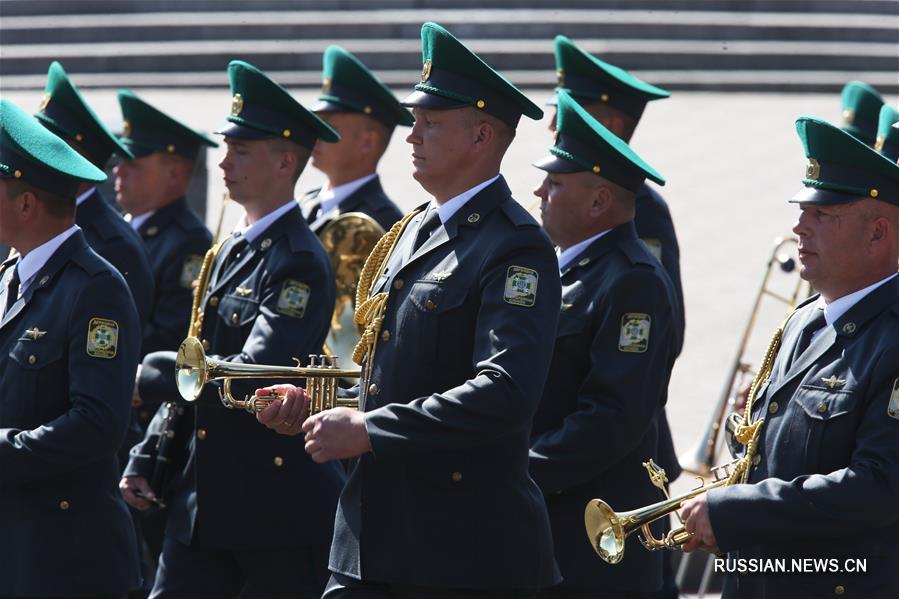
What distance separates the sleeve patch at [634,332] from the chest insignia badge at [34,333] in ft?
6.35

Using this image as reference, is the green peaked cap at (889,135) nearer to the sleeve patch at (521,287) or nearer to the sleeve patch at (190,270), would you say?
the sleeve patch at (521,287)

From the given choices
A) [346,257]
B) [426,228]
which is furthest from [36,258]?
[346,257]

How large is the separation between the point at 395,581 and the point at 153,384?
6.93 feet

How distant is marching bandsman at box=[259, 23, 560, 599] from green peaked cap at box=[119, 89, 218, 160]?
3833mm

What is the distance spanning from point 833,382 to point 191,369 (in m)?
2.06

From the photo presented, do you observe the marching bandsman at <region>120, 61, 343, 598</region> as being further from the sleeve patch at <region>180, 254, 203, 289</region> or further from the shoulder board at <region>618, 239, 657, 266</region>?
the sleeve patch at <region>180, 254, 203, 289</region>

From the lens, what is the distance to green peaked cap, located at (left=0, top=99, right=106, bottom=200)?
5.62 meters

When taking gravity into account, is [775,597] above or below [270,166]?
below

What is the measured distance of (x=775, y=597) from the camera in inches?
186

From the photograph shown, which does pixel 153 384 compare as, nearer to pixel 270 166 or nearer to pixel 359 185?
pixel 270 166

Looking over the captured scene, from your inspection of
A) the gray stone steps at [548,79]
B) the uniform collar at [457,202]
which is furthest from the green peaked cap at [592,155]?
the gray stone steps at [548,79]

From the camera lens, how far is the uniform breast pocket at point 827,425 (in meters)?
4.59

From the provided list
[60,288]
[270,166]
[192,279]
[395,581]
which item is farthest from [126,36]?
[395,581]

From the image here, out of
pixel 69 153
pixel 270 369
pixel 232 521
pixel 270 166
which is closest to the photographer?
pixel 270 369
